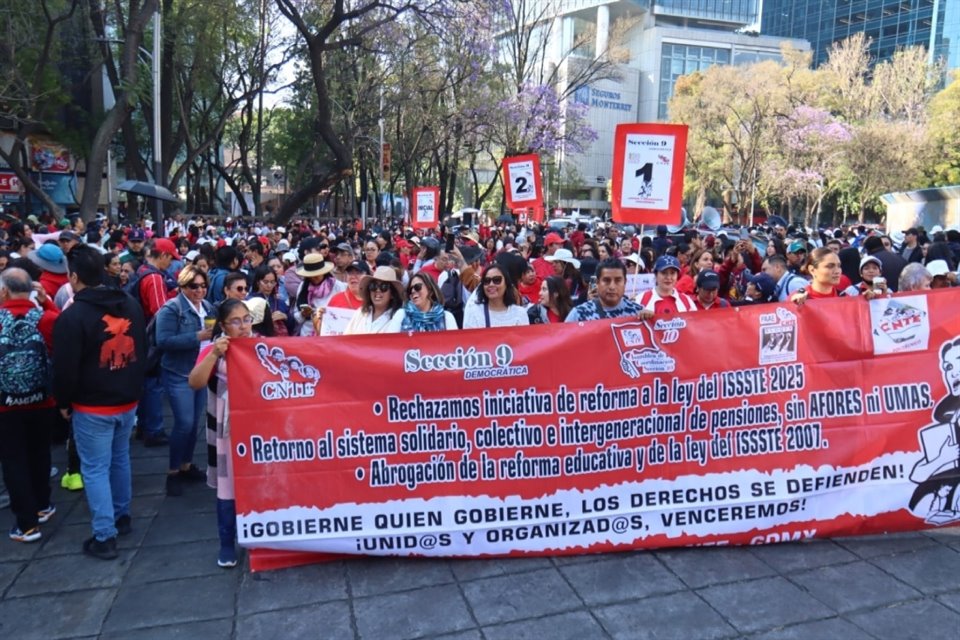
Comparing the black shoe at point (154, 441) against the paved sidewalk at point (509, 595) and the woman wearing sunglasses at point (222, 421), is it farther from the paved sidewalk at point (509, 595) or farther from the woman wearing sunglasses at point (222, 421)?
the woman wearing sunglasses at point (222, 421)

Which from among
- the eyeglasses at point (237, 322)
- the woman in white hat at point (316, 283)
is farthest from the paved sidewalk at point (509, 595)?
the woman in white hat at point (316, 283)

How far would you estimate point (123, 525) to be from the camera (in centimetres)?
475

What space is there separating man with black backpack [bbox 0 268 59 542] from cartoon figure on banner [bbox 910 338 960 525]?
5413mm

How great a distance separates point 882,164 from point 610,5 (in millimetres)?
49070

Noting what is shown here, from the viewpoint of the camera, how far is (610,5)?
79562mm

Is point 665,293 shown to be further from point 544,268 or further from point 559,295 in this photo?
point 544,268

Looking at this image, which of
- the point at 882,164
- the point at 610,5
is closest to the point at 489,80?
the point at 882,164

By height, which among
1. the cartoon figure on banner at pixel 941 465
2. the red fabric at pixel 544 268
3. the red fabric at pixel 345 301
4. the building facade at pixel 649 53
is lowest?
the cartoon figure on banner at pixel 941 465

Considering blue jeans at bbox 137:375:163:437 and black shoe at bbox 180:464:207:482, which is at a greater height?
blue jeans at bbox 137:375:163:437

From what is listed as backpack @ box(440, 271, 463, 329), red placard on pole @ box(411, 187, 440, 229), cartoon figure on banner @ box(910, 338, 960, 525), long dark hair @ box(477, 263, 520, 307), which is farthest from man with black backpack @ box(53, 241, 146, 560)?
red placard on pole @ box(411, 187, 440, 229)

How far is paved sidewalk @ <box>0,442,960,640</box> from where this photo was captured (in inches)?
141

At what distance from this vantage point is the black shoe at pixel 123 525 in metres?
4.73

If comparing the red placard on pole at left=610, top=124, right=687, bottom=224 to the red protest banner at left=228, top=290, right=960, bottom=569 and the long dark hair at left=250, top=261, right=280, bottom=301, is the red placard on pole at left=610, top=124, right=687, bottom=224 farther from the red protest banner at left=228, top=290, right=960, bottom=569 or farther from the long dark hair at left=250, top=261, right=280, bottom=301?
the long dark hair at left=250, top=261, right=280, bottom=301

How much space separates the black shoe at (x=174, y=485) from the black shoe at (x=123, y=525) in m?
0.67
